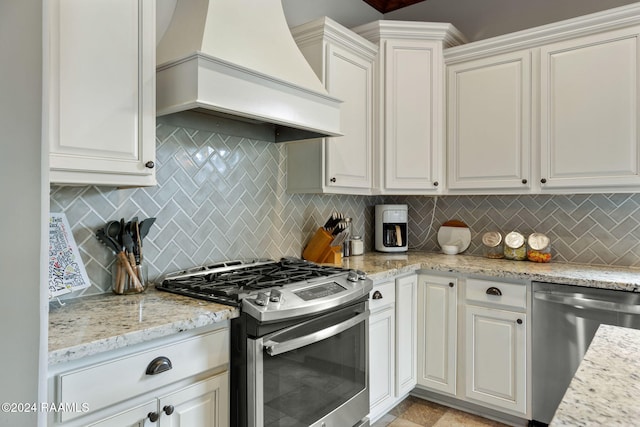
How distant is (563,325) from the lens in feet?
7.21

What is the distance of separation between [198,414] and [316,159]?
1.51m

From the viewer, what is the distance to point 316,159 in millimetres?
2459

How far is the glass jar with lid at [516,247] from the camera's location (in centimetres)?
276

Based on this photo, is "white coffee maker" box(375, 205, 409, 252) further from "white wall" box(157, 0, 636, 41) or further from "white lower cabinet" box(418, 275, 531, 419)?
"white wall" box(157, 0, 636, 41)

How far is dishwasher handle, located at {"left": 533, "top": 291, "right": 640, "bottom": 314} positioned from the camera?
202 centimetres

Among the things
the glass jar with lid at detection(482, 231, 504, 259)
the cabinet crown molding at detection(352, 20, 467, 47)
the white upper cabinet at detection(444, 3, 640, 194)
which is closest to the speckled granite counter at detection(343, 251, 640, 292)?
the glass jar with lid at detection(482, 231, 504, 259)

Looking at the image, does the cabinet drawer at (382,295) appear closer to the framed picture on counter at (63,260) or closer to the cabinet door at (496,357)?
the cabinet door at (496,357)

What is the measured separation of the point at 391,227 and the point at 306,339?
1683mm

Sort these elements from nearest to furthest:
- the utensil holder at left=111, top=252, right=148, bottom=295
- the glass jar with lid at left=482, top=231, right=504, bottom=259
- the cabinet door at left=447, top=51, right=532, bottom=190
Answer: the utensil holder at left=111, top=252, right=148, bottom=295
the cabinet door at left=447, top=51, right=532, bottom=190
the glass jar with lid at left=482, top=231, right=504, bottom=259

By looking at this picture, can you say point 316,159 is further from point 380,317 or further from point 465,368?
point 465,368

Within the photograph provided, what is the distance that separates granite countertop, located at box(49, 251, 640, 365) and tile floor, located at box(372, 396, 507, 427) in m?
0.89

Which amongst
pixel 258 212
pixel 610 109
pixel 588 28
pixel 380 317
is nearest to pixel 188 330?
pixel 258 212

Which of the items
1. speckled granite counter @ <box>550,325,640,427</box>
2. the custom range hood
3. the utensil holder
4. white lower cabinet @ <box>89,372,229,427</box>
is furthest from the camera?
the utensil holder

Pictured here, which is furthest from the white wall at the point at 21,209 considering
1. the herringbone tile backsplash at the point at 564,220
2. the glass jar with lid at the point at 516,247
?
the herringbone tile backsplash at the point at 564,220
